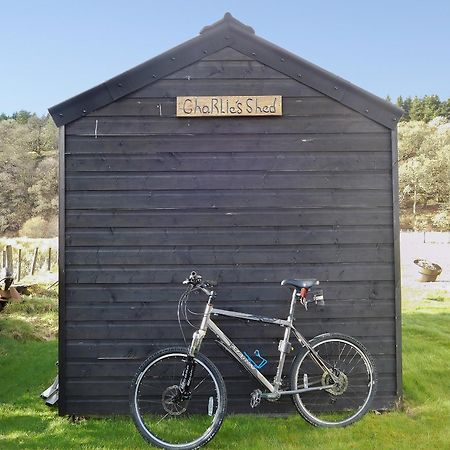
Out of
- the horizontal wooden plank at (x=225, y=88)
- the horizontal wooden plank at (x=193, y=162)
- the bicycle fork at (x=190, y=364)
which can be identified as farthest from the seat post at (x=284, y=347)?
the horizontal wooden plank at (x=225, y=88)

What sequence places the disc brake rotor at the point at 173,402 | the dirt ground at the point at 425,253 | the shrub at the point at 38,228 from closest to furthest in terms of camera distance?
the disc brake rotor at the point at 173,402 → the dirt ground at the point at 425,253 → the shrub at the point at 38,228

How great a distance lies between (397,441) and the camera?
14.6ft

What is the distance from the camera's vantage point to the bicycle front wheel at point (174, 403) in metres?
4.31

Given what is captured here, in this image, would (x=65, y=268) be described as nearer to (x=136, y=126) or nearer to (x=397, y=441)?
(x=136, y=126)

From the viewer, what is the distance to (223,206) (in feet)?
16.5

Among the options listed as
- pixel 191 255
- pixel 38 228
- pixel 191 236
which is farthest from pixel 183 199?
pixel 38 228

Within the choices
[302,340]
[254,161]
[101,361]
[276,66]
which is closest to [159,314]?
[101,361]

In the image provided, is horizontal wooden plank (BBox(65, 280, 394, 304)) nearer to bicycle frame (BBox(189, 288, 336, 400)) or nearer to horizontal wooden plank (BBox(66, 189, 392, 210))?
bicycle frame (BBox(189, 288, 336, 400))

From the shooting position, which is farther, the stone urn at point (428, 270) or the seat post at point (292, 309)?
the stone urn at point (428, 270)

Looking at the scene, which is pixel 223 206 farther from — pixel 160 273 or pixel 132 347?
pixel 132 347

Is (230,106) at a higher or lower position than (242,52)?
lower

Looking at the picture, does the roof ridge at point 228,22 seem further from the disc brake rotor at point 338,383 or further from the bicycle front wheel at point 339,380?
the disc brake rotor at point 338,383

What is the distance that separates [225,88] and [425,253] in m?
14.9

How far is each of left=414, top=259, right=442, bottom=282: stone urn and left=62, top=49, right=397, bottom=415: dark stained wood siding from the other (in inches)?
459
